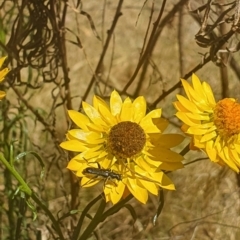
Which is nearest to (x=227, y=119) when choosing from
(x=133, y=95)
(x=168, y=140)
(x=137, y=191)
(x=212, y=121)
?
(x=212, y=121)

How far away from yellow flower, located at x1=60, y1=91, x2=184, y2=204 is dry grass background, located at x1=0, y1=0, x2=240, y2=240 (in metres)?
0.63

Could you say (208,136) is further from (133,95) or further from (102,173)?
(133,95)

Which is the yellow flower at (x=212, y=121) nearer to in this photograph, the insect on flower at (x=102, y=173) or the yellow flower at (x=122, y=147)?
the yellow flower at (x=122, y=147)

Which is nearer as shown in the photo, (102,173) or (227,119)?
(102,173)

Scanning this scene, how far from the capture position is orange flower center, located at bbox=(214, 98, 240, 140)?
4.19 ft

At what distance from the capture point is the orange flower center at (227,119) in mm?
1278

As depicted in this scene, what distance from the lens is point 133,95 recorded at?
2602mm

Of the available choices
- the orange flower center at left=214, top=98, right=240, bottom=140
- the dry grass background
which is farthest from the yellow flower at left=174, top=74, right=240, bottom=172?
the dry grass background

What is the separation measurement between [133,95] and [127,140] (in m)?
1.38

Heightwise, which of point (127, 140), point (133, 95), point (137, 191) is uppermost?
point (133, 95)

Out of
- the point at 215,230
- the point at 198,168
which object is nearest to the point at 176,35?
the point at 198,168

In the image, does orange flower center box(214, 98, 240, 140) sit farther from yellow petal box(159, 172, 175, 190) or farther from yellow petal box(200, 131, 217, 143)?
yellow petal box(159, 172, 175, 190)

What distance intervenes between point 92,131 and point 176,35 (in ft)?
5.75

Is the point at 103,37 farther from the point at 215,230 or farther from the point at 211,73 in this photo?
the point at 215,230
